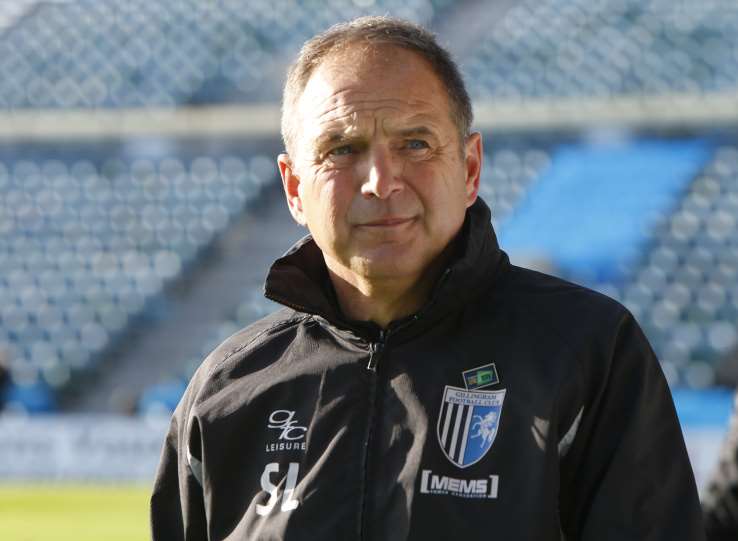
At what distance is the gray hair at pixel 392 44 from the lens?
2.14 metres

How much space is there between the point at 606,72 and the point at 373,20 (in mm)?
18412

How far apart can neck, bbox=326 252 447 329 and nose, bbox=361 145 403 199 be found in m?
0.16

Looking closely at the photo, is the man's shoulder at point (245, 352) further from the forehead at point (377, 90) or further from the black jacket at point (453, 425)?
the forehead at point (377, 90)

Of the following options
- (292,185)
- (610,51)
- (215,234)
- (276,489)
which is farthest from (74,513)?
(610,51)

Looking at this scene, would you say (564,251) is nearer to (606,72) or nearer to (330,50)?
(606,72)

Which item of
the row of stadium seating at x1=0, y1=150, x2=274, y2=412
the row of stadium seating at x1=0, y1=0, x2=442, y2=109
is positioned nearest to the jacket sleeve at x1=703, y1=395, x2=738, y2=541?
the row of stadium seating at x1=0, y1=150, x2=274, y2=412

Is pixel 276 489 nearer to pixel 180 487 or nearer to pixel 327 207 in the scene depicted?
pixel 180 487

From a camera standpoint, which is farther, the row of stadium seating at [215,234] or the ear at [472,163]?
the row of stadium seating at [215,234]

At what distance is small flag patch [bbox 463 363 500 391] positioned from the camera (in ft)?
6.69

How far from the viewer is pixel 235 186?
19.6 metres

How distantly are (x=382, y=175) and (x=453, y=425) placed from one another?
417 mm

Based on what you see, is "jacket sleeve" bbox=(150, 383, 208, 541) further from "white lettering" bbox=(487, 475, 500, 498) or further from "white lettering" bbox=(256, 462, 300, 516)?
"white lettering" bbox=(487, 475, 500, 498)

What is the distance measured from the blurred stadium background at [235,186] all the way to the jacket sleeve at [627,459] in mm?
11757

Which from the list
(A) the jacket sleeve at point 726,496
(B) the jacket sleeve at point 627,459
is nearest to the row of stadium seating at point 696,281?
(A) the jacket sleeve at point 726,496
